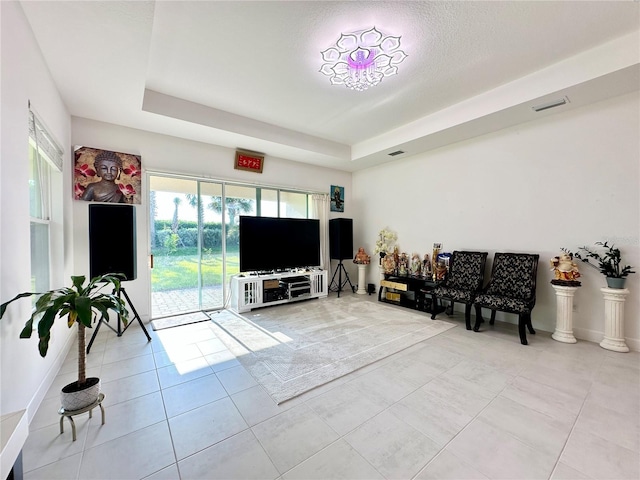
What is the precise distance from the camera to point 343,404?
76.1 inches

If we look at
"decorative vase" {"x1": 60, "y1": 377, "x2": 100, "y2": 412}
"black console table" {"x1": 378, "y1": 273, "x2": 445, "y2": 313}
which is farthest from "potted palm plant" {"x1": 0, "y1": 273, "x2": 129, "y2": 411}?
"black console table" {"x1": 378, "y1": 273, "x2": 445, "y2": 313}

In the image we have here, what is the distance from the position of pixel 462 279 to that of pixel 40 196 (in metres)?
5.05

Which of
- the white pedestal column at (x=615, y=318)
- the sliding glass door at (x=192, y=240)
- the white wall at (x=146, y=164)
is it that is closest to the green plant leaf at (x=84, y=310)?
the white wall at (x=146, y=164)

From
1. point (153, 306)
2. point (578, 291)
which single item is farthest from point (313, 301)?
point (578, 291)

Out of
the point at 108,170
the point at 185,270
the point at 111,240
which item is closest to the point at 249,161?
the point at 108,170

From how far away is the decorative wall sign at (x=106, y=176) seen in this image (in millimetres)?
3305

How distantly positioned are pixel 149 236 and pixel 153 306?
106 centimetres

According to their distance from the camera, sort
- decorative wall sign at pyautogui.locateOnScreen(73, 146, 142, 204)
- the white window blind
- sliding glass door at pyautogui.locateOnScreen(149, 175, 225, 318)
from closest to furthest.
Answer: the white window blind
decorative wall sign at pyautogui.locateOnScreen(73, 146, 142, 204)
sliding glass door at pyautogui.locateOnScreen(149, 175, 225, 318)

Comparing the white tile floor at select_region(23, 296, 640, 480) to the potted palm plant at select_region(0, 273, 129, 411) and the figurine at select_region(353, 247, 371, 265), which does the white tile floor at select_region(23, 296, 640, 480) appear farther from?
the figurine at select_region(353, 247, 371, 265)

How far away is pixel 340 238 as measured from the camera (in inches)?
→ 216

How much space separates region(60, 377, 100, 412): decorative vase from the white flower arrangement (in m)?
4.58

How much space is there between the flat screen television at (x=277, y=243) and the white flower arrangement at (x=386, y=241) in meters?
1.25

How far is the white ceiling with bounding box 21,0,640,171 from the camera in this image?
2.02 m

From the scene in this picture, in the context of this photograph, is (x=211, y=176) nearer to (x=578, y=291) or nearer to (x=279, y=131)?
(x=279, y=131)
